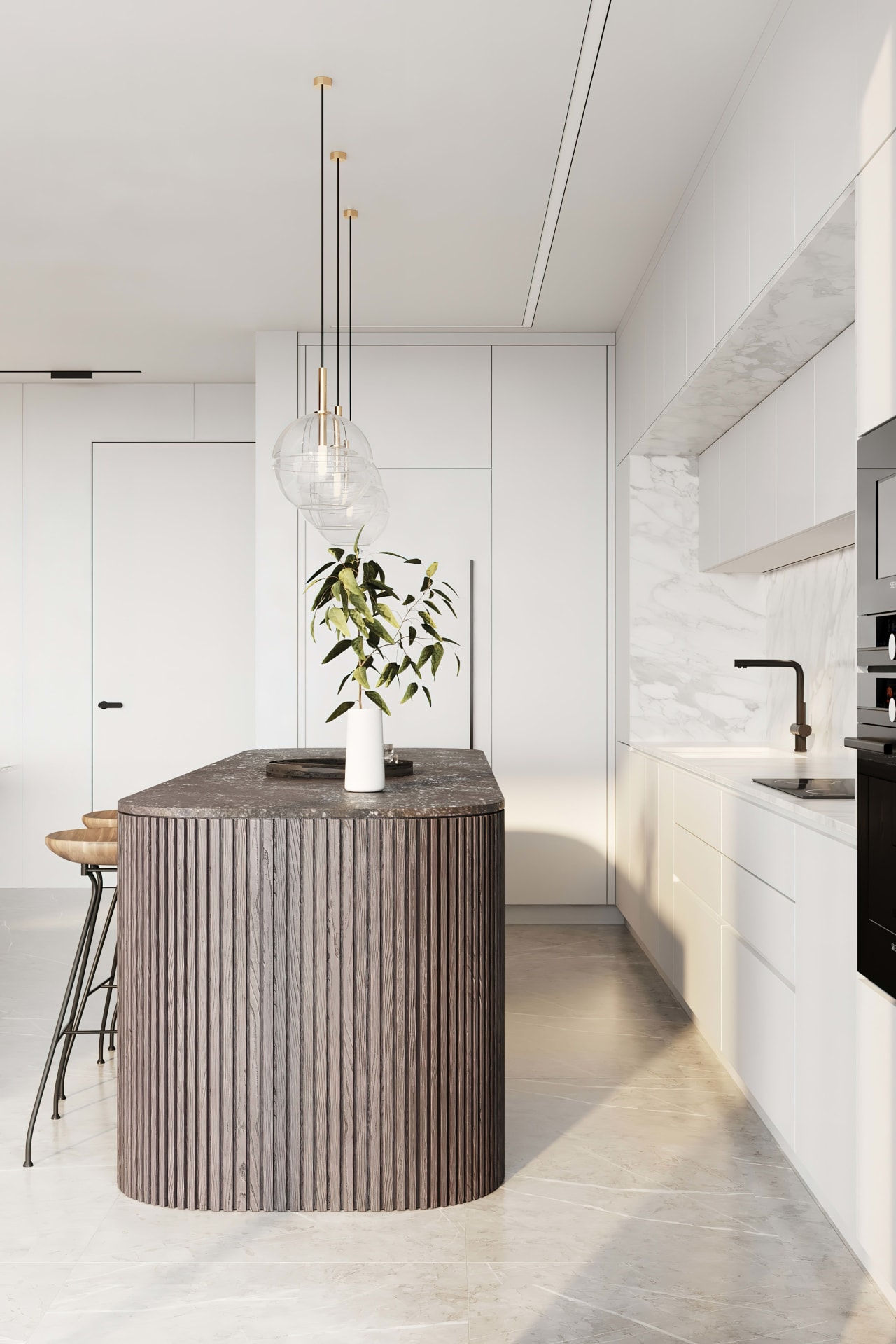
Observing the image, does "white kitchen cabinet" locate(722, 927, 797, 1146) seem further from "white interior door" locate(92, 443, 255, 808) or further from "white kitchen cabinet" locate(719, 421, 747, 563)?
"white interior door" locate(92, 443, 255, 808)

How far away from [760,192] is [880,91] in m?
0.81

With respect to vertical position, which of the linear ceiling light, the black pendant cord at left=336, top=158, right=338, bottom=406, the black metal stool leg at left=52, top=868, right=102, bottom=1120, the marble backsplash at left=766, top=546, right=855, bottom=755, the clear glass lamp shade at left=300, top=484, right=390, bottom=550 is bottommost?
the black metal stool leg at left=52, top=868, right=102, bottom=1120

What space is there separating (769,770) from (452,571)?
7.02 ft

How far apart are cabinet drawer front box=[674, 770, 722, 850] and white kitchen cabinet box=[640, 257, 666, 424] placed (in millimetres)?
1407

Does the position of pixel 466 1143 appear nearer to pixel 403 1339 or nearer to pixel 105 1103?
pixel 403 1339

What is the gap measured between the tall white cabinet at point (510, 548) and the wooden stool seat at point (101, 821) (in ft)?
5.94

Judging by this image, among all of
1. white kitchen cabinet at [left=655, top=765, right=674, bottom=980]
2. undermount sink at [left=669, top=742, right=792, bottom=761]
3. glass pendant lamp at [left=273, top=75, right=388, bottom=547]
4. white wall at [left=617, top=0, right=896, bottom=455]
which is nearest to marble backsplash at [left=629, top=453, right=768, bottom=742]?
undermount sink at [left=669, top=742, right=792, bottom=761]

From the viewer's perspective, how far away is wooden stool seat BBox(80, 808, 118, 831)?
3127 millimetres

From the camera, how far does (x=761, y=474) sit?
3646 millimetres

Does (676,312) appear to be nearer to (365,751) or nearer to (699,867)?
(699,867)

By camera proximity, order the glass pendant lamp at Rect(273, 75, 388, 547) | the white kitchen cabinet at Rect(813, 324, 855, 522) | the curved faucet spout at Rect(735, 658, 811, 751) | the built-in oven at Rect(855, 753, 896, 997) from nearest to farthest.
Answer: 1. the built-in oven at Rect(855, 753, 896, 997)
2. the white kitchen cabinet at Rect(813, 324, 855, 522)
3. the glass pendant lamp at Rect(273, 75, 388, 547)
4. the curved faucet spout at Rect(735, 658, 811, 751)

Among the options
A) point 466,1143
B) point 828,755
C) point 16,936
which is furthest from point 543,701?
point 466,1143

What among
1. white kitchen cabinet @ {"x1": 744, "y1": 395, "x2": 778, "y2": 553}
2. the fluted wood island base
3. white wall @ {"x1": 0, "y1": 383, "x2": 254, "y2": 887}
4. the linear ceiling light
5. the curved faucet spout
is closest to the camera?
the fluted wood island base

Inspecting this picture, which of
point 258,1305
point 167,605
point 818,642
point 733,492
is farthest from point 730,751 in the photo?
point 167,605
